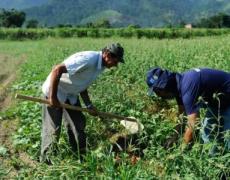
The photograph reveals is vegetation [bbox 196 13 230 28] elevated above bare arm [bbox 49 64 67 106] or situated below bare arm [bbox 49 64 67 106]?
below

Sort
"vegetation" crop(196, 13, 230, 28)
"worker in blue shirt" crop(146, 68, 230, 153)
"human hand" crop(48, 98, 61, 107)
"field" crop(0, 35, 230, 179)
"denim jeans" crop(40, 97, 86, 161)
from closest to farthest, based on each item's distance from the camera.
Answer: "field" crop(0, 35, 230, 179) → "worker in blue shirt" crop(146, 68, 230, 153) → "human hand" crop(48, 98, 61, 107) → "denim jeans" crop(40, 97, 86, 161) → "vegetation" crop(196, 13, 230, 28)

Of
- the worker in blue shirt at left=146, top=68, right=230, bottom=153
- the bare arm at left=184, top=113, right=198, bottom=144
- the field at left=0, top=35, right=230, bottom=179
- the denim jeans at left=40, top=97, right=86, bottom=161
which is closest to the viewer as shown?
the field at left=0, top=35, right=230, bottom=179

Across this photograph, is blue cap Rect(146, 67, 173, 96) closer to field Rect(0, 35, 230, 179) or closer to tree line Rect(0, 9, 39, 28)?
field Rect(0, 35, 230, 179)

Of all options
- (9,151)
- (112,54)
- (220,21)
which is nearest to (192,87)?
(112,54)

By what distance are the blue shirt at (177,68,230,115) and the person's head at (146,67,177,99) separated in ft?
0.26

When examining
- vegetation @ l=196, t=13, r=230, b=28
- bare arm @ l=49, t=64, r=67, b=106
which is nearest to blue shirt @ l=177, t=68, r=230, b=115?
bare arm @ l=49, t=64, r=67, b=106

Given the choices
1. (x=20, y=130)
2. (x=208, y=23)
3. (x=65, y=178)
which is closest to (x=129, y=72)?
(x=20, y=130)

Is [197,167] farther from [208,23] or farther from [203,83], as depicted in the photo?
[208,23]

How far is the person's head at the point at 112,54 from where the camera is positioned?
19.6 ft

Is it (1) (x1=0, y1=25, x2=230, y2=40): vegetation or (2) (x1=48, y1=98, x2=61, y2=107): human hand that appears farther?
(1) (x1=0, y1=25, x2=230, y2=40): vegetation

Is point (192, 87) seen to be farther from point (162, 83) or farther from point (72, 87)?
point (72, 87)

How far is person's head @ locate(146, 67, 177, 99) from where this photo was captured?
5.30 m

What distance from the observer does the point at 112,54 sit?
6.01 metres

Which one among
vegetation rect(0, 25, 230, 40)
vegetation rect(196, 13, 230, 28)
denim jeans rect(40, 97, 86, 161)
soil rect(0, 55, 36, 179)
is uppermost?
denim jeans rect(40, 97, 86, 161)
